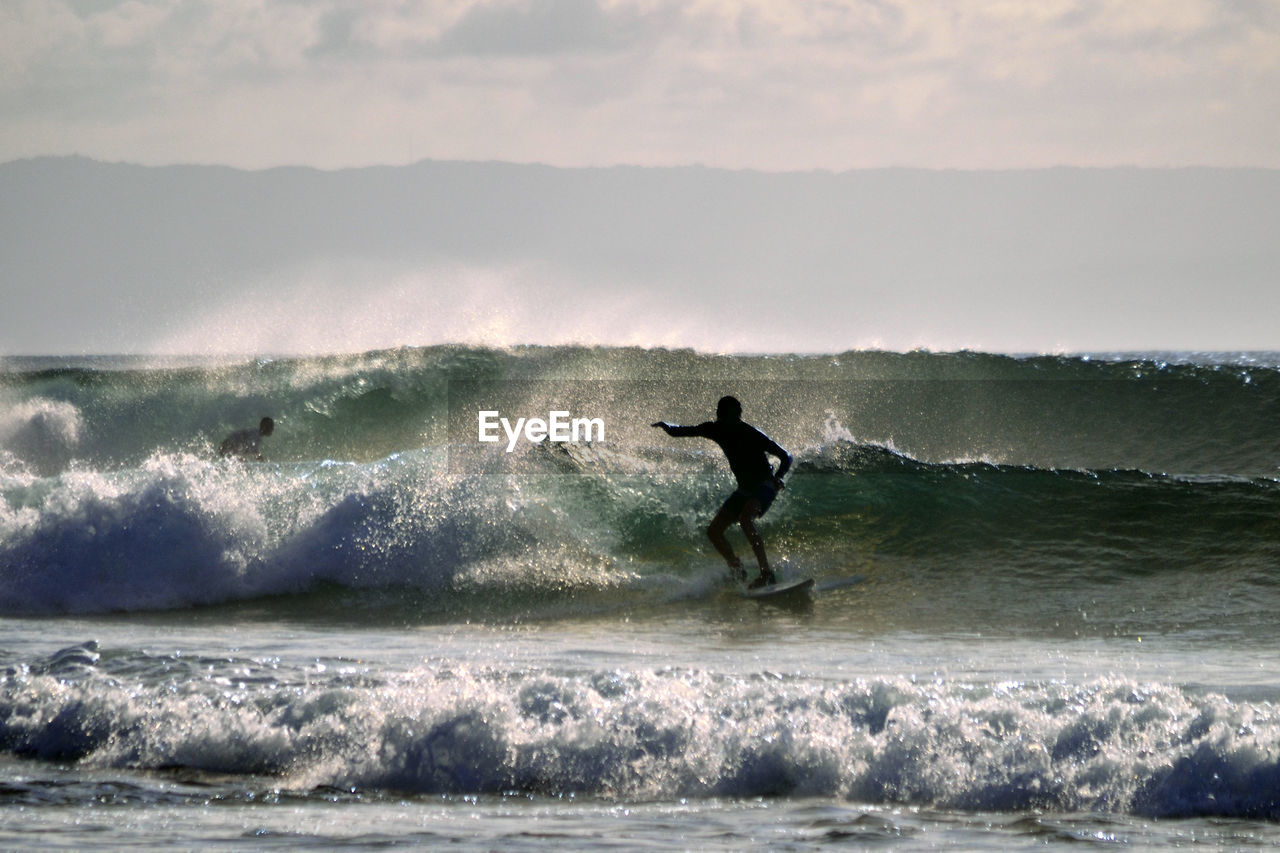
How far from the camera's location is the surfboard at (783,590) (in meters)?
9.50

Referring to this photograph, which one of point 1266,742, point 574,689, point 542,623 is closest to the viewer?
point 1266,742

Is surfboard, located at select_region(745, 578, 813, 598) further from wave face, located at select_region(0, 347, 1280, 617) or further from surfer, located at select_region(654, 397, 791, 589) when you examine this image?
wave face, located at select_region(0, 347, 1280, 617)

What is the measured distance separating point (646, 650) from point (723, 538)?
83.2 inches

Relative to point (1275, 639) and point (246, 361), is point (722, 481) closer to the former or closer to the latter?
point (1275, 639)

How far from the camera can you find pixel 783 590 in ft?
31.2

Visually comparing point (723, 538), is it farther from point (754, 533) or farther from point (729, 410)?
point (729, 410)

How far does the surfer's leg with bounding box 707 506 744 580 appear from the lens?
9625 mm

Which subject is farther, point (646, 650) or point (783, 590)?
point (783, 590)

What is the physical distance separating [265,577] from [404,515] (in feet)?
4.31

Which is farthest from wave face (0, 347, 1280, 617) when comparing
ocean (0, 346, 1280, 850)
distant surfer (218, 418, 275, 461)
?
distant surfer (218, 418, 275, 461)

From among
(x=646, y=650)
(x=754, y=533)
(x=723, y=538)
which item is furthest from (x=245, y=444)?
(x=646, y=650)

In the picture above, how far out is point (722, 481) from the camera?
501 inches


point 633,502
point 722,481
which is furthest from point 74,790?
point 722,481

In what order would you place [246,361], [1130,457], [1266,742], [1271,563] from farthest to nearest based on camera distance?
[246,361] < [1130,457] < [1271,563] < [1266,742]
